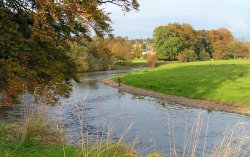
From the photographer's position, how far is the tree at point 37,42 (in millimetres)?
16719

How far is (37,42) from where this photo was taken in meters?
19.0

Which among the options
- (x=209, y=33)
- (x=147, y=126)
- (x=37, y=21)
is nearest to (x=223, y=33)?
(x=209, y=33)

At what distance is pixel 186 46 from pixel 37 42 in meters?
119

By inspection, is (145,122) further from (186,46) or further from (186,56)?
(186,46)

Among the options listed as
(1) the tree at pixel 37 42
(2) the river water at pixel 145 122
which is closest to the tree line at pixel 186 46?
(2) the river water at pixel 145 122

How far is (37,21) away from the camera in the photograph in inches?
683

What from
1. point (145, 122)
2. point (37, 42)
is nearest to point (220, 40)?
point (145, 122)

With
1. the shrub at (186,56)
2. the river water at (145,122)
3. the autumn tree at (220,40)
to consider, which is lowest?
the river water at (145,122)

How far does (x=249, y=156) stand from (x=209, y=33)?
13967 centimetres

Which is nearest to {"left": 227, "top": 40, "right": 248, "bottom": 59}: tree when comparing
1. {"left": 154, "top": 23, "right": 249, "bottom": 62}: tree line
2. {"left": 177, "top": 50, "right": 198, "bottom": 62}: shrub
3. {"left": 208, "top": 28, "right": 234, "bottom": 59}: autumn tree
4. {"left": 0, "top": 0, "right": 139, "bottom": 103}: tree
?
{"left": 154, "top": 23, "right": 249, "bottom": 62}: tree line

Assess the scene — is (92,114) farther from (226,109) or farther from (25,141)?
(25,141)

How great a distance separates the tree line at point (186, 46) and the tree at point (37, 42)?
11000 centimetres

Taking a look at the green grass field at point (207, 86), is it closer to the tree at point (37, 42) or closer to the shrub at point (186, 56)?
the tree at point (37, 42)

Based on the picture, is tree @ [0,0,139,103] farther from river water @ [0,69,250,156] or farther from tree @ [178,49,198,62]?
tree @ [178,49,198,62]
